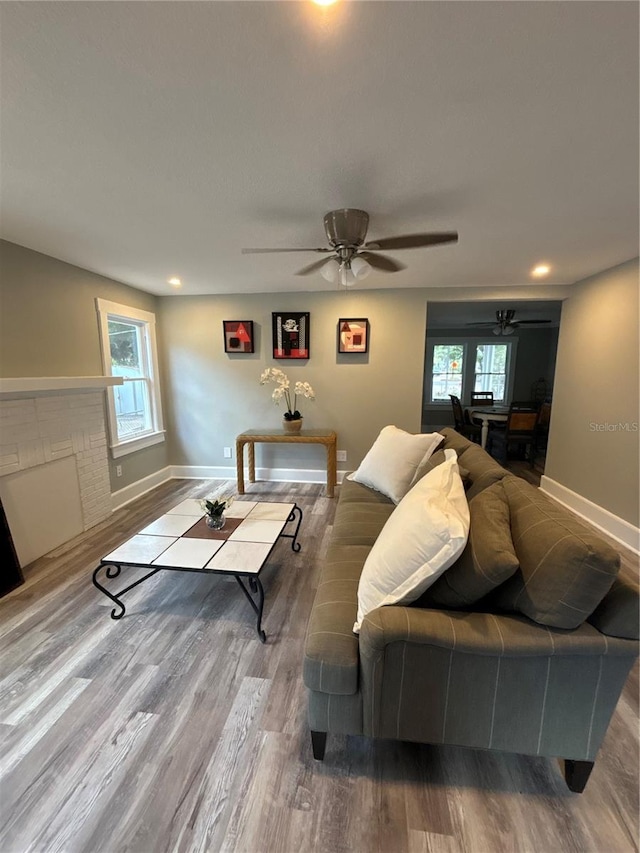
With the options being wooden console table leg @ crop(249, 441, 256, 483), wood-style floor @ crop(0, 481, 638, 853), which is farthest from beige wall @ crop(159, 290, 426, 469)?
wood-style floor @ crop(0, 481, 638, 853)

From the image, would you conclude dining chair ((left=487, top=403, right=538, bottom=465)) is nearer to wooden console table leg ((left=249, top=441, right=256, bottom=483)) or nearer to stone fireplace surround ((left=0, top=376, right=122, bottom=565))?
wooden console table leg ((left=249, top=441, right=256, bottom=483))

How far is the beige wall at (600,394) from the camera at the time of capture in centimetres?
288

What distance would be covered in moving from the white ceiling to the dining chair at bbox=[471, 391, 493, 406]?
15.7 ft

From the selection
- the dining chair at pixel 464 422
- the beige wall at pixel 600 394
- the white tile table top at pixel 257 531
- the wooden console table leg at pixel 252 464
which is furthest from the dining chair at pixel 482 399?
the white tile table top at pixel 257 531

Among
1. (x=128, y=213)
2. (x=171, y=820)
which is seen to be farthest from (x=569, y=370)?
(x=171, y=820)

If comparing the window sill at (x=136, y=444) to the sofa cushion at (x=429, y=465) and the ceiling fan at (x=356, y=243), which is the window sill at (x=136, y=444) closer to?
the ceiling fan at (x=356, y=243)

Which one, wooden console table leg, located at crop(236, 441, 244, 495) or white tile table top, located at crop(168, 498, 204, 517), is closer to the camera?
white tile table top, located at crop(168, 498, 204, 517)

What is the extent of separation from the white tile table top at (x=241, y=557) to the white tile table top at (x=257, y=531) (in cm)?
5

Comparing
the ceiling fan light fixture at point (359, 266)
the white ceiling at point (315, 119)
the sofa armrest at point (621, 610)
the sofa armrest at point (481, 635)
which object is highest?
the white ceiling at point (315, 119)

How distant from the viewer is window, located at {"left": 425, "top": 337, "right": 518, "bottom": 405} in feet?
24.7

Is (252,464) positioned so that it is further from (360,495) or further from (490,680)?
(490,680)

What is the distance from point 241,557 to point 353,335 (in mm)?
2951

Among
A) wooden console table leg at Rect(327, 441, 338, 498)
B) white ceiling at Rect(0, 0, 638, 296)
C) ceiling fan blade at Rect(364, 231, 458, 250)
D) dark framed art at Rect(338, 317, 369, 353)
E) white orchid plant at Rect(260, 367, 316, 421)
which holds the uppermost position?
white ceiling at Rect(0, 0, 638, 296)

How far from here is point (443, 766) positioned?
4.05 ft
